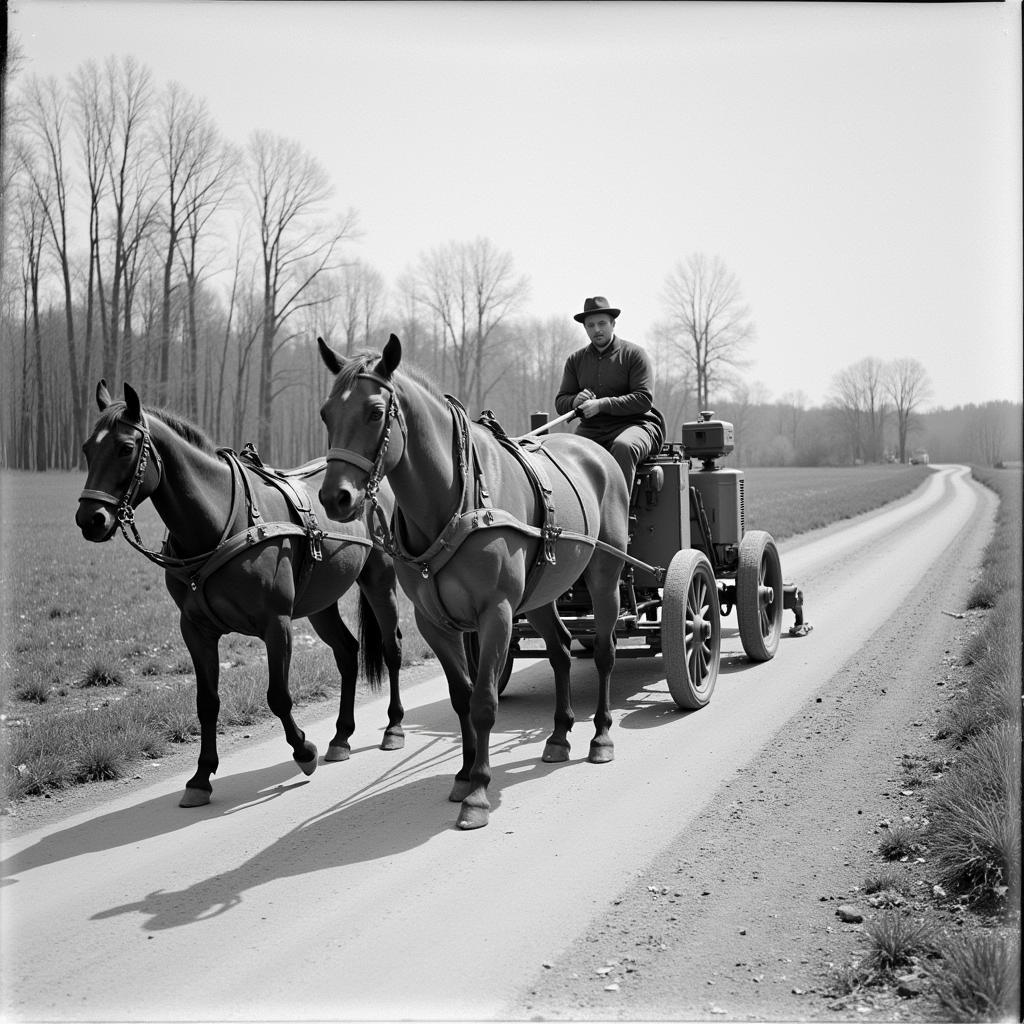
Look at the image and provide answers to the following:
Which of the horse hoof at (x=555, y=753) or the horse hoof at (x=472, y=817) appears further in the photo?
the horse hoof at (x=555, y=753)

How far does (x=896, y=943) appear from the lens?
2.98 m

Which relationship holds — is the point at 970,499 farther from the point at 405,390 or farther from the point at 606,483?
the point at 405,390

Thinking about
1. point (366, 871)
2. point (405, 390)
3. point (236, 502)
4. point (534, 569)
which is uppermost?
point (405, 390)

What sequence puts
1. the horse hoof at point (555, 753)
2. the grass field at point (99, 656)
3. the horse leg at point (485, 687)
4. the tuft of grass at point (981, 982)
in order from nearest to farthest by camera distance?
1. the tuft of grass at point (981, 982)
2. the horse leg at point (485, 687)
3. the horse hoof at point (555, 753)
4. the grass field at point (99, 656)

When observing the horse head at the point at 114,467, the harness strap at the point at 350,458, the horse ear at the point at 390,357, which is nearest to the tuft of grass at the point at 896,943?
the harness strap at the point at 350,458

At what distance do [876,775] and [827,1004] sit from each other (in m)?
2.50

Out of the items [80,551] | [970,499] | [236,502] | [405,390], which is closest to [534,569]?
[405,390]

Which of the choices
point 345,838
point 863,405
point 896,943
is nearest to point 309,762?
point 345,838

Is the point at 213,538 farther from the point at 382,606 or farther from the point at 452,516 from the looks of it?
the point at 382,606

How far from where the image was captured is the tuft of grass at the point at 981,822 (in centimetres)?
335

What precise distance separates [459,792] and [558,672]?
120 centimetres

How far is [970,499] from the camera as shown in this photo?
32.8 meters

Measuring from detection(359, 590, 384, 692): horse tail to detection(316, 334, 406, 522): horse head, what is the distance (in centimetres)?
231

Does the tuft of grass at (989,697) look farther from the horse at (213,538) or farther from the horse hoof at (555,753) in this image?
the horse at (213,538)
